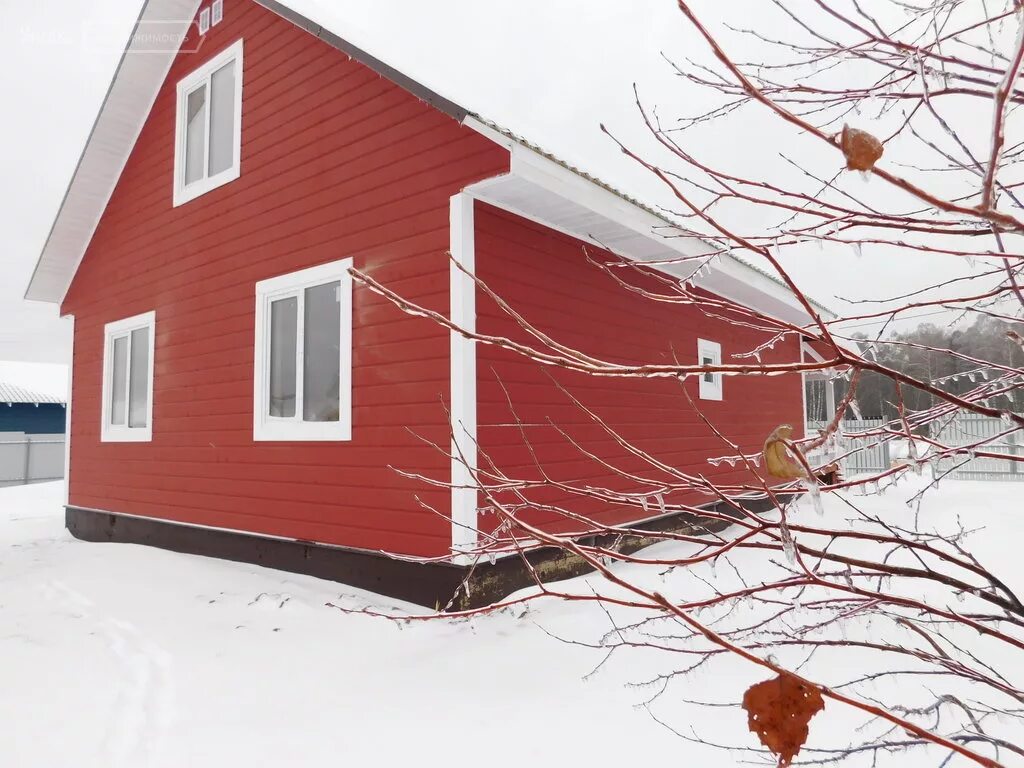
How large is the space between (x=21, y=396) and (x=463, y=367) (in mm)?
26086

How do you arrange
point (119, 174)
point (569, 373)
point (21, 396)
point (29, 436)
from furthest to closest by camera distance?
point (21, 396), point (29, 436), point (119, 174), point (569, 373)

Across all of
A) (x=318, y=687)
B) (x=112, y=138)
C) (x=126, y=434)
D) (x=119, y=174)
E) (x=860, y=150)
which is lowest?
(x=318, y=687)

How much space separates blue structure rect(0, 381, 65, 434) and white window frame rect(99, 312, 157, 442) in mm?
18905

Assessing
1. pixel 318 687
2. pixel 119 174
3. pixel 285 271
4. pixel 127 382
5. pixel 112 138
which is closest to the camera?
pixel 318 687

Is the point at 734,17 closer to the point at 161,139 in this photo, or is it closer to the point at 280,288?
the point at 280,288

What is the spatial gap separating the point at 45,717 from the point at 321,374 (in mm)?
3325

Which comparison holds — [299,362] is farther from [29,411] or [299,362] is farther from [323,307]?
[29,411]

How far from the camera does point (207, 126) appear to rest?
25.5 ft

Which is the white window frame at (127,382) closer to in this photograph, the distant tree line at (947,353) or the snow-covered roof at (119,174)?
the snow-covered roof at (119,174)

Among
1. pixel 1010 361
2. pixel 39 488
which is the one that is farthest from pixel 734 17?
pixel 39 488

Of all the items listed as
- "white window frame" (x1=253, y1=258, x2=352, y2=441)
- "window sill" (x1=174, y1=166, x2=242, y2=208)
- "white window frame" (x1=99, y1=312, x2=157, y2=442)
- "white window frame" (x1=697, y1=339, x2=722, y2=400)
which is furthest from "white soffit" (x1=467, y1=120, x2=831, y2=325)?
"white window frame" (x1=99, y1=312, x2=157, y2=442)

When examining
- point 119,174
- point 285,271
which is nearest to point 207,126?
point 119,174

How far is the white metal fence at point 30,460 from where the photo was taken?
1991cm

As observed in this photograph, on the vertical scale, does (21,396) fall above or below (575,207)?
below
